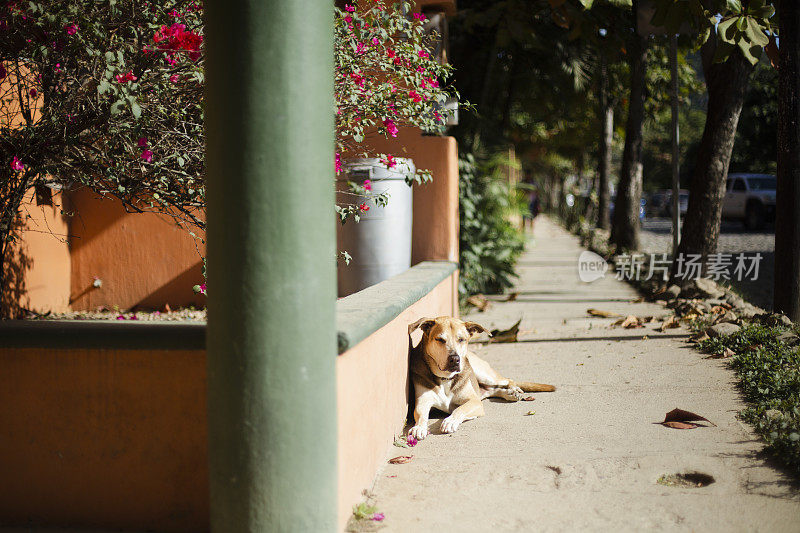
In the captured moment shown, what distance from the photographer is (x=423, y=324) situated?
516 cm

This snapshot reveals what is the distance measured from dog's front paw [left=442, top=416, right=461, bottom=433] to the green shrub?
5441 mm

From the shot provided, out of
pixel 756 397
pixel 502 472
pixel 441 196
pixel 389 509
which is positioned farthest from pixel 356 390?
pixel 441 196

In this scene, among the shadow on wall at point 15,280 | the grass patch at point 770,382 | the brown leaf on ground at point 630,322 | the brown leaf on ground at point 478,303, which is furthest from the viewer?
the brown leaf on ground at point 478,303

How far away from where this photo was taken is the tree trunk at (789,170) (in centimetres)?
709

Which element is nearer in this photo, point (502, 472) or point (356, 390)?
point (356, 390)

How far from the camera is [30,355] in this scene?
3.51 meters

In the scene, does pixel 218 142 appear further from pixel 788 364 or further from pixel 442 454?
pixel 788 364

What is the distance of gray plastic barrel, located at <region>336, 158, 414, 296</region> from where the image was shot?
664 cm

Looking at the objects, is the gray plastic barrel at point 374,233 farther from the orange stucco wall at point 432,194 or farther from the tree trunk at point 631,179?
the tree trunk at point 631,179

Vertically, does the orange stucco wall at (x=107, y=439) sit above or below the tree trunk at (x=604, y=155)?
below

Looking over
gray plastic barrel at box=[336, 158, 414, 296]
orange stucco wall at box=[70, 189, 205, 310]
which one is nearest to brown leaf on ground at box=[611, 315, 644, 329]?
gray plastic barrel at box=[336, 158, 414, 296]

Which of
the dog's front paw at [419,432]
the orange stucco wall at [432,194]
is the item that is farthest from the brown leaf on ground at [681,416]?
the orange stucco wall at [432,194]

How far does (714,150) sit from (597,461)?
268 inches

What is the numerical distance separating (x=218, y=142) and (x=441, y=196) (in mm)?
5064
